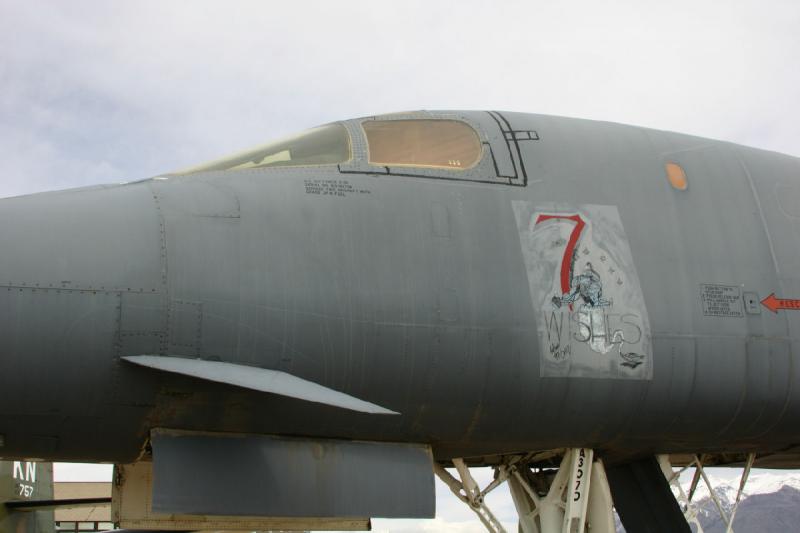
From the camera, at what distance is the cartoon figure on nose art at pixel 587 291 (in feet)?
22.7

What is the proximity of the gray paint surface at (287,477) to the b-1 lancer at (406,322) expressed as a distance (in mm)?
16

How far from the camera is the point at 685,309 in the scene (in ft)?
23.7

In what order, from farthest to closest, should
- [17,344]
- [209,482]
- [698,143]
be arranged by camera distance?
[698,143] < [209,482] < [17,344]

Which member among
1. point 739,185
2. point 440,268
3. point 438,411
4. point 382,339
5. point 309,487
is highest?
point 739,185

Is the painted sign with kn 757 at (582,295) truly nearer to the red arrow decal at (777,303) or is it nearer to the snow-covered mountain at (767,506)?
the red arrow decal at (777,303)

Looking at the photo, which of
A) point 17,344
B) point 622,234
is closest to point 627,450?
point 622,234

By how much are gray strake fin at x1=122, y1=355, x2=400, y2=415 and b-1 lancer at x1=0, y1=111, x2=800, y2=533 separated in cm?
3

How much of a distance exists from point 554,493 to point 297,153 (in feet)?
11.8

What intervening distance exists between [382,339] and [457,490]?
2416 millimetres

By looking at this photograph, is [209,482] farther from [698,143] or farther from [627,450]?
[698,143]

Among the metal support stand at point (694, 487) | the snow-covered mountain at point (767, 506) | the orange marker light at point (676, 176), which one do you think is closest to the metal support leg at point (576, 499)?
the metal support stand at point (694, 487)

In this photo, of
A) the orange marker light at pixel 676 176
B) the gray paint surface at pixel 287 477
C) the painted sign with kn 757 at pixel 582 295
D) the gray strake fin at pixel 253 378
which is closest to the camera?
the gray strake fin at pixel 253 378

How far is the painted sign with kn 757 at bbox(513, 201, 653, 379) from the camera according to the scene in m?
6.80

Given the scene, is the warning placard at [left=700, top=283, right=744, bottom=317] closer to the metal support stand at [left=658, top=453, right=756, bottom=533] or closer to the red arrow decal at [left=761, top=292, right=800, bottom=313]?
the red arrow decal at [left=761, top=292, right=800, bottom=313]
